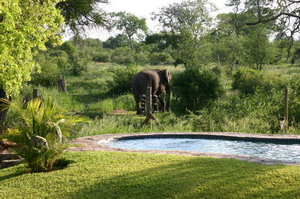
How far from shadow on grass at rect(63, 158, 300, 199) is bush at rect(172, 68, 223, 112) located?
10411 mm

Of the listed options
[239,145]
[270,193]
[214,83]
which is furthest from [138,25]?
[270,193]

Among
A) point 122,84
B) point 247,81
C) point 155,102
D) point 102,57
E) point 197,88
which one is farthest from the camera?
point 102,57

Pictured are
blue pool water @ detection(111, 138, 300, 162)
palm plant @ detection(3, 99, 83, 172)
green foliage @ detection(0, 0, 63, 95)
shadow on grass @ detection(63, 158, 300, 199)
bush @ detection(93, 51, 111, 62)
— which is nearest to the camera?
shadow on grass @ detection(63, 158, 300, 199)

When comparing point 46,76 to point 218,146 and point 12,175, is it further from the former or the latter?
point 12,175

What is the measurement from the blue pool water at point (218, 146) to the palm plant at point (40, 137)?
306cm

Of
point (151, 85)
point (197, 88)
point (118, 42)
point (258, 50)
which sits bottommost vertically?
point (197, 88)

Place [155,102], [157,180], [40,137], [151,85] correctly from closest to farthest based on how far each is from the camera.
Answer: [157,180] < [40,137] < [151,85] < [155,102]

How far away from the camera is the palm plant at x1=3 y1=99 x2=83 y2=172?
19.9 ft

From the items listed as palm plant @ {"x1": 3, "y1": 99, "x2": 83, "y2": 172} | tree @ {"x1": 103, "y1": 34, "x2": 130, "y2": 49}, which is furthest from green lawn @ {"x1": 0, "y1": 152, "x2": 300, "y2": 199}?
tree @ {"x1": 103, "y1": 34, "x2": 130, "y2": 49}

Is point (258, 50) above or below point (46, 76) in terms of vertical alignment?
above

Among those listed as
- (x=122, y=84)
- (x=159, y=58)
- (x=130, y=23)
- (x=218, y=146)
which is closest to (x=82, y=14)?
(x=122, y=84)

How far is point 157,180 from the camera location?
203 inches

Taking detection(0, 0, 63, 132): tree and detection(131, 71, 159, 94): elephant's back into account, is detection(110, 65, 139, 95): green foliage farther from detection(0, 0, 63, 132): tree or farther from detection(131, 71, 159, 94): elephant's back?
detection(0, 0, 63, 132): tree

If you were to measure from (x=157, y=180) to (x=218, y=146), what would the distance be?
4437mm
